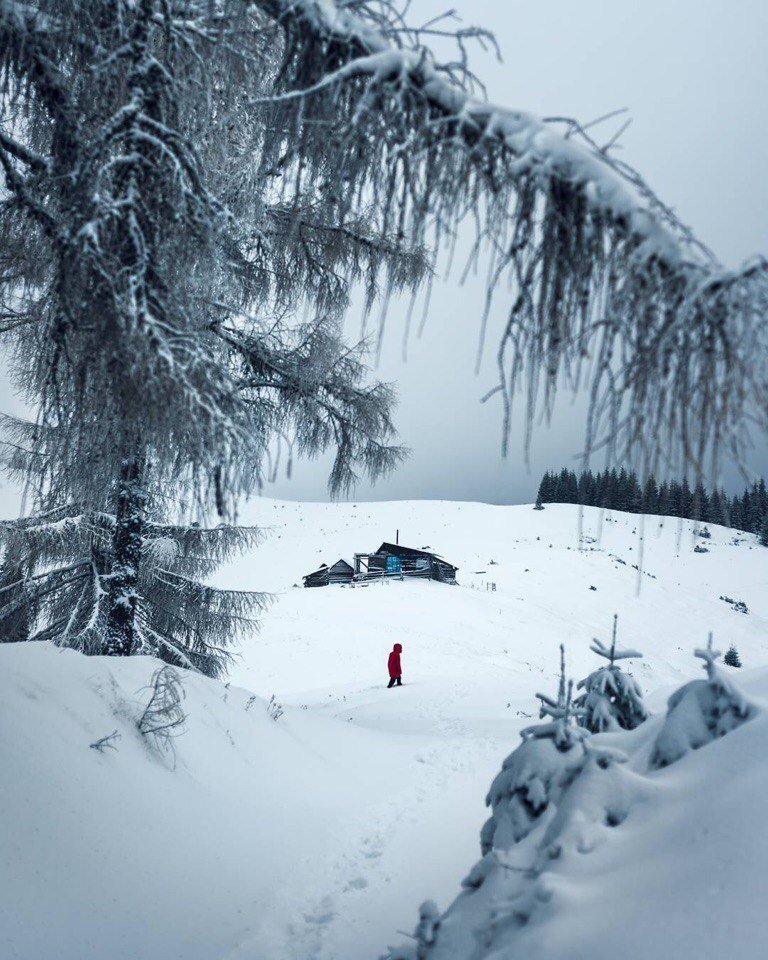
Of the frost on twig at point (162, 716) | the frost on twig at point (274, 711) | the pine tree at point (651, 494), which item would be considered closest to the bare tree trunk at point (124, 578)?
the frost on twig at point (274, 711)

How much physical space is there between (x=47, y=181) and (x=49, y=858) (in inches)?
140

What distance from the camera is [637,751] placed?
2723 millimetres

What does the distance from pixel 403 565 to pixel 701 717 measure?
35.4 m

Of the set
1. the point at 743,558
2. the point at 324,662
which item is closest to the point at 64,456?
the point at 324,662

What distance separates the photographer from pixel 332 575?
1400 inches

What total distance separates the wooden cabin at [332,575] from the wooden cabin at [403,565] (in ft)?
2.06

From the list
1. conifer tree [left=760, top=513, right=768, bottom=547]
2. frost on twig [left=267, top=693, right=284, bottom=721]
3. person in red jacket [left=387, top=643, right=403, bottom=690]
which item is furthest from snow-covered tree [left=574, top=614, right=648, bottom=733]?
conifer tree [left=760, top=513, right=768, bottom=547]

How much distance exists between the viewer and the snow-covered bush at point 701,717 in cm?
242

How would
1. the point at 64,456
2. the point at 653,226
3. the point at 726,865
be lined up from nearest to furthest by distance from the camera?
1. the point at 653,226
2. the point at 726,865
3. the point at 64,456

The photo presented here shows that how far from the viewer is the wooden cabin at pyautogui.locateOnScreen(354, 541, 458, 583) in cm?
3512

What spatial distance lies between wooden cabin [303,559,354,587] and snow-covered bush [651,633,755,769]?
3318 centimetres

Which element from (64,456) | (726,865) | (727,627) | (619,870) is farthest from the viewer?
(727,627)

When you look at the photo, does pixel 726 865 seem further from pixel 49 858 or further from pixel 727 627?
pixel 727 627

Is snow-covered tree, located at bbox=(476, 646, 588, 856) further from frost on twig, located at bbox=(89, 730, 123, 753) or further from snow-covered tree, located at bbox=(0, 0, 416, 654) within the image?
frost on twig, located at bbox=(89, 730, 123, 753)
